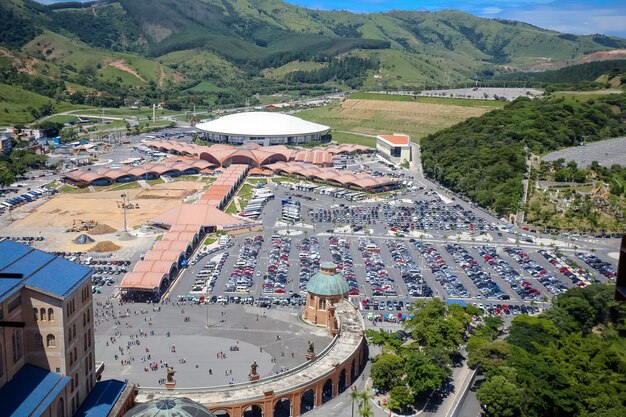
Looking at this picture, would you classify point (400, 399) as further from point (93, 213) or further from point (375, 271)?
point (93, 213)

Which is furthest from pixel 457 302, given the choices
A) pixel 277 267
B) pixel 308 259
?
pixel 277 267

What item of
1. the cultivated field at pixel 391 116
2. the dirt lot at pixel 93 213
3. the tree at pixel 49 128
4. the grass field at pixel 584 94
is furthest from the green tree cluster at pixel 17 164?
the grass field at pixel 584 94

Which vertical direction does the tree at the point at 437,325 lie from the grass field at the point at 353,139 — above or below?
below

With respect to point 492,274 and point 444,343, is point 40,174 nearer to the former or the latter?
point 492,274

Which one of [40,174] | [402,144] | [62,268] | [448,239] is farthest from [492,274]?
[40,174]

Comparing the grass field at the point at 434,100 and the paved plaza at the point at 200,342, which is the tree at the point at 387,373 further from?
the grass field at the point at 434,100

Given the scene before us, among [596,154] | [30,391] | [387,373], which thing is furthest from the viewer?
[596,154]

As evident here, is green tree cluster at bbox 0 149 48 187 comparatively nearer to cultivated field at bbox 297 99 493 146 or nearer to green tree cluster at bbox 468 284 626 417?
cultivated field at bbox 297 99 493 146
